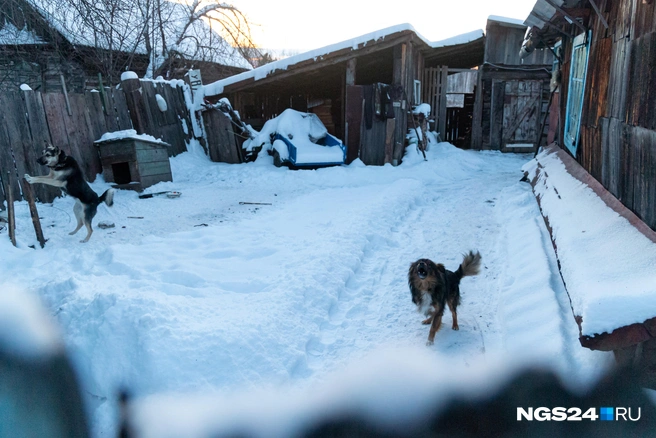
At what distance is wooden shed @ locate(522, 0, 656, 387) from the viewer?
2.65 meters

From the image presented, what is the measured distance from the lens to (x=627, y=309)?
8.26 feet

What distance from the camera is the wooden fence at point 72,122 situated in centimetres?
730

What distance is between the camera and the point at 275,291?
4.23 m

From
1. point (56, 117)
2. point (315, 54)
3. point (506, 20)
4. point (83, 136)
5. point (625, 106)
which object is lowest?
point (83, 136)

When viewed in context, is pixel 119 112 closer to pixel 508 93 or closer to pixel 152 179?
pixel 152 179

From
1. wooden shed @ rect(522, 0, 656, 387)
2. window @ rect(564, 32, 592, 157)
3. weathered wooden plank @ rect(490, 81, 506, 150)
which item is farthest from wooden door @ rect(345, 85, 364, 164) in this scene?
weathered wooden plank @ rect(490, 81, 506, 150)

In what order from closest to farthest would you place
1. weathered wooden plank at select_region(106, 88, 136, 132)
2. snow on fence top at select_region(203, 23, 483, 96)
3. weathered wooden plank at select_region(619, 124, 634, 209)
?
weathered wooden plank at select_region(619, 124, 634, 209) → weathered wooden plank at select_region(106, 88, 136, 132) → snow on fence top at select_region(203, 23, 483, 96)

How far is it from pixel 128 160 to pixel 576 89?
350 inches

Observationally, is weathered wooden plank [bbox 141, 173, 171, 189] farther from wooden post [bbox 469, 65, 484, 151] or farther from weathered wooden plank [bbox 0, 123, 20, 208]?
wooden post [bbox 469, 65, 484, 151]

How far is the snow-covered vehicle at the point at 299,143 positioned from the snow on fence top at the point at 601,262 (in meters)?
7.17

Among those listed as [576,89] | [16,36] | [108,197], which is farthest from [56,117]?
[576,89]

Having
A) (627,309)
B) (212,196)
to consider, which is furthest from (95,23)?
(627,309)

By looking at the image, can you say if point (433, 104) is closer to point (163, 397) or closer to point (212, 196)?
point (212, 196)

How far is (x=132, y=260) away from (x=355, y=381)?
2928 millimetres
